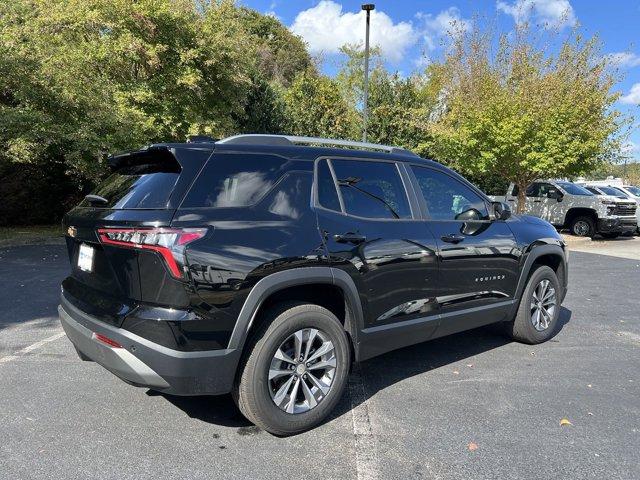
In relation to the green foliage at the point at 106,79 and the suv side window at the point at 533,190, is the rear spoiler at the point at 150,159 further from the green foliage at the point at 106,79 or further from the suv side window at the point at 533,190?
the suv side window at the point at 533,190

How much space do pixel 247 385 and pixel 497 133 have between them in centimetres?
1284

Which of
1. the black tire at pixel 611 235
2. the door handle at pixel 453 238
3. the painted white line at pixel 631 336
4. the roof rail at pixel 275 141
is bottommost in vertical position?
the painted white line at pixel 631 336

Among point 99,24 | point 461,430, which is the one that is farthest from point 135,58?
point 461,430

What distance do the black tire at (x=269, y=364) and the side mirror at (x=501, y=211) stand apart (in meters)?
2.09

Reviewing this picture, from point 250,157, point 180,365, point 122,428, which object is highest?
point 250,157

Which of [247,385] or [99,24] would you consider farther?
[99,24]

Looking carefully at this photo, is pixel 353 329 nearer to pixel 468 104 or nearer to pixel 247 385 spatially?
pixel 247 385

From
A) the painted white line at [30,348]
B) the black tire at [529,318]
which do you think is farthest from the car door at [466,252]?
the painted white line at [30,348]

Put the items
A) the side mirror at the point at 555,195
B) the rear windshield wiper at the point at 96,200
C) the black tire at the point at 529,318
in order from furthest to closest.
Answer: the side mirror at the point at 555,195 → the black tire at the point at 529,318 → the rear windshield wiper at the point at 96,200

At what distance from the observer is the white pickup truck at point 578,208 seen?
15.4 meters

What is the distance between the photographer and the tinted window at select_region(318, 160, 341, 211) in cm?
333

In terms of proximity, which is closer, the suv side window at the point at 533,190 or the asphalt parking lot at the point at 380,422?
the asphalt parking lot at the point at 380,422

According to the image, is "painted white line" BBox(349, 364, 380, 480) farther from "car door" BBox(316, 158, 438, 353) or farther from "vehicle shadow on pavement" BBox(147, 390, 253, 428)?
"vehicle shadow on pavement" BBox(147, 390, 253, 428)

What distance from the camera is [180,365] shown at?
8.83 feet
